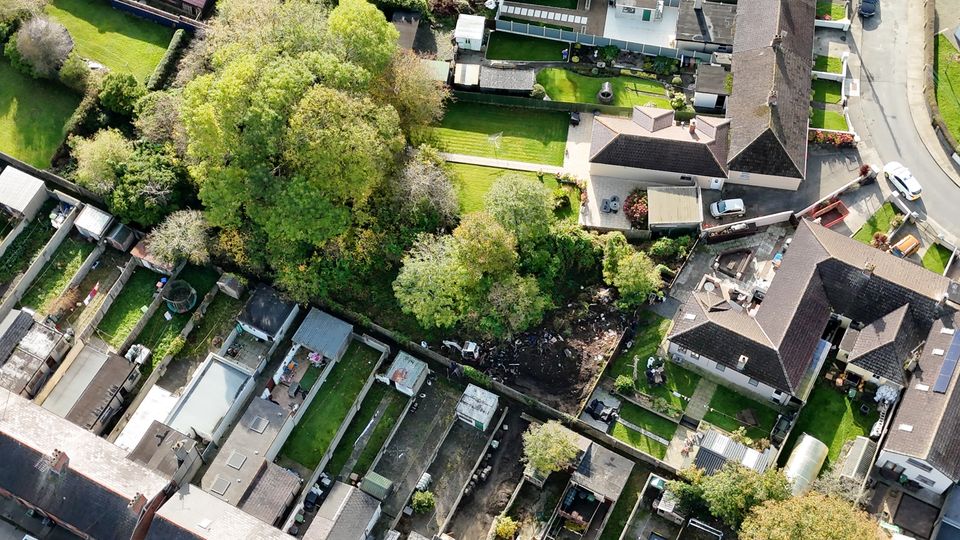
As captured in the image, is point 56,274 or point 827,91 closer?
point 56,274

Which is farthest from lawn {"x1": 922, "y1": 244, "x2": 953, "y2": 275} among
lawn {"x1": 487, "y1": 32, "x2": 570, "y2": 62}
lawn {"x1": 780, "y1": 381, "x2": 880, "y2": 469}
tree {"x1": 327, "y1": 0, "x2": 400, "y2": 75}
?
tree {"x1": 327, "y1": 0, "x2": 400, "y2": 75}

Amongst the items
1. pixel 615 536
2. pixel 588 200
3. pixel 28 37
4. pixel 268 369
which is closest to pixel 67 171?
pixel 28 37

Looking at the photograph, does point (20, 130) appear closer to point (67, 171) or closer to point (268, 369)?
point (67, 171)

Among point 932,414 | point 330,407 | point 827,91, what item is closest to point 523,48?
point 827,91

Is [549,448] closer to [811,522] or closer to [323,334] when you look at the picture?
[811,522]

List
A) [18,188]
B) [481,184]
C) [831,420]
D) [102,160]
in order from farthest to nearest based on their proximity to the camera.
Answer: [481,184] < [18,188] < [102,160] < [831,420]

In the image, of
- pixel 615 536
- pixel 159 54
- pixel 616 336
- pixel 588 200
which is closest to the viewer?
pixel 615 536

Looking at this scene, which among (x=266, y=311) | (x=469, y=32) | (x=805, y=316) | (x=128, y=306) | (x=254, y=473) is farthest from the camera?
(x=469, y=32)
